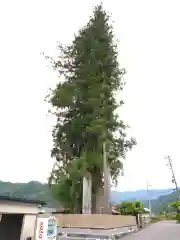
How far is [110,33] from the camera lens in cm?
2523

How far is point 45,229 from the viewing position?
7.50m

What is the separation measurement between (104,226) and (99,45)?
17.0 meters

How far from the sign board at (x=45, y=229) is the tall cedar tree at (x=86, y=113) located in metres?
10.5

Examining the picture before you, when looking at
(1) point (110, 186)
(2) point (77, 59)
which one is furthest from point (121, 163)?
(2) point (77, 59)

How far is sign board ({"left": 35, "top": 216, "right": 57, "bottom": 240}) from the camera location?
7.32m

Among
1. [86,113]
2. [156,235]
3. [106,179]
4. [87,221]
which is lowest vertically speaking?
[156,235]

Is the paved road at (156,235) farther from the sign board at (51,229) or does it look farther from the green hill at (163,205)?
the green hill at (163,205)

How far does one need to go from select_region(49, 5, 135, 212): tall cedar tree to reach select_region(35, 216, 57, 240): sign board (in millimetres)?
10478

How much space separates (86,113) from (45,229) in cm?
1567

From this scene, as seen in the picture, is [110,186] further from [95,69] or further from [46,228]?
[46,228]

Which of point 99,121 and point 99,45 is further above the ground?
point 99,45

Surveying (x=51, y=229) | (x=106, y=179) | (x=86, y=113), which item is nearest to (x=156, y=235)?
(x=106, y=179)

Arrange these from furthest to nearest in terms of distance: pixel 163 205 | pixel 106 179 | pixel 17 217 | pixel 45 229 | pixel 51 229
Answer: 1. pixel 163 205
2. pixel 106 179
3. pixel 17 217
4. pixel 51 229
5. pixel 45 229

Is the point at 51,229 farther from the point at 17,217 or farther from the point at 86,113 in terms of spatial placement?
the point at 86,113
